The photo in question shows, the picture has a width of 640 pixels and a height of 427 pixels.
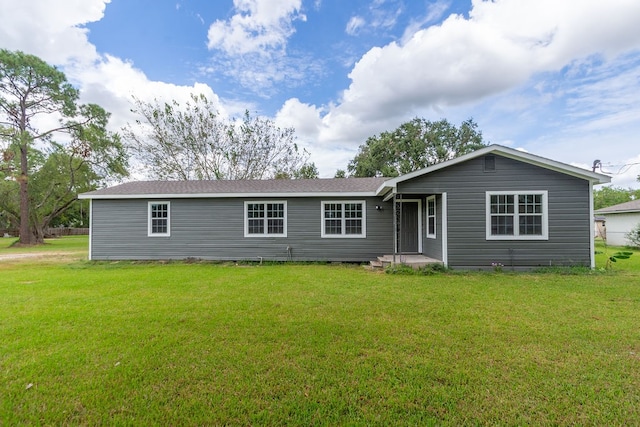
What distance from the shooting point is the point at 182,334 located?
3.86 meters

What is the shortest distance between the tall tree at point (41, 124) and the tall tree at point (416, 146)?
20474 millimetres

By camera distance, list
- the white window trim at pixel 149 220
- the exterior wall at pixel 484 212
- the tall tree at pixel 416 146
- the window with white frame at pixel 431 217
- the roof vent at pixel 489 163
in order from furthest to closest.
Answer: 1. the tall tree at pixel 416 146
2. the white window trim at pixel 149 220
3. the window with white frame at pixel 431 217
4. the roof vent at pixel 489 163
5. the exterior wall at pixel 484 212

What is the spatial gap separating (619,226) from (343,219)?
18454 millimetres

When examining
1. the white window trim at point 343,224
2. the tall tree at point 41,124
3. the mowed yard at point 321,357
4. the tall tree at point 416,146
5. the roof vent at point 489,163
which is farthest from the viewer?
the tall tree at point 416,146

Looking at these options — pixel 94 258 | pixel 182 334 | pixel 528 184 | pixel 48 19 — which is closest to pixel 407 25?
pixel 528 184

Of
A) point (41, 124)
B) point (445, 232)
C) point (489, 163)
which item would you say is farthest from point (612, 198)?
point (41, 124)

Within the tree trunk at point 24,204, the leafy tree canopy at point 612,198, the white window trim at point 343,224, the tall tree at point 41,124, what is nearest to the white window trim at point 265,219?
the white window trim at point 343,224

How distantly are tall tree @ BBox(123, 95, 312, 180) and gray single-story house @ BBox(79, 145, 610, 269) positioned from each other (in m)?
9.76

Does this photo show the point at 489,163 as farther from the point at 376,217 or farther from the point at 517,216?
the point at 376,217

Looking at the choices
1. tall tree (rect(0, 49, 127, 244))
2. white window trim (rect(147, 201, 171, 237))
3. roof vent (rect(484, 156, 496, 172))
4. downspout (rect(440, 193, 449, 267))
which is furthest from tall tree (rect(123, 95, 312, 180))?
roof vent (rect(484, 156, 496, 172))

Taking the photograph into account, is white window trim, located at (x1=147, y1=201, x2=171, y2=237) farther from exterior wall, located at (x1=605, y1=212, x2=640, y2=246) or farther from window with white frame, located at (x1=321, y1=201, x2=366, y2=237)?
exterior wall, located at (x1=605, y1=212, x2=640, y2=246)

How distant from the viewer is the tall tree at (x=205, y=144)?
2112cm

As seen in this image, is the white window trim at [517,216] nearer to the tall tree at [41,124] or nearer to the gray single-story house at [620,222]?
the gray single-story house at [620,222]

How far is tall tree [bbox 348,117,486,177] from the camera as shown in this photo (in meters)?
26.9
